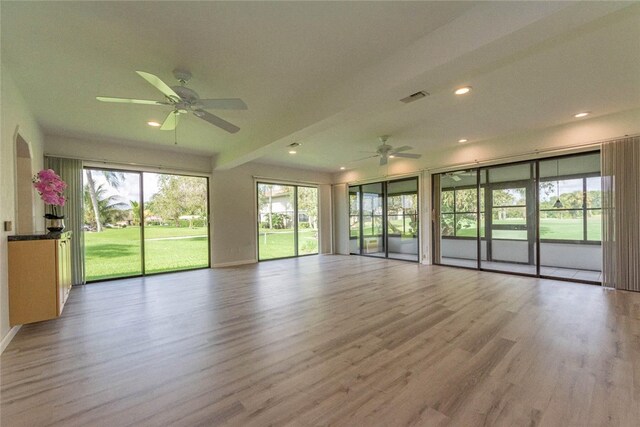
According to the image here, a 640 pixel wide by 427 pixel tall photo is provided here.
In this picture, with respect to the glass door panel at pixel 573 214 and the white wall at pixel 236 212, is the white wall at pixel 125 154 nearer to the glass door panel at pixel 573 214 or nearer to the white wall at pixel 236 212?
the white wall at pixel 236 212

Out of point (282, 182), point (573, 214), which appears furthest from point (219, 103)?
point (573, 214)

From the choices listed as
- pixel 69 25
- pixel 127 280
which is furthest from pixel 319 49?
pixel 127 280

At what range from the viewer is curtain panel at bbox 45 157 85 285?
4609 mm

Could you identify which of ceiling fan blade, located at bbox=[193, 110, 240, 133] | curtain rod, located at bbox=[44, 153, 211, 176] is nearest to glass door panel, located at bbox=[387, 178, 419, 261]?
curtain rod, located at bbox=[44, 153, 211, 176]

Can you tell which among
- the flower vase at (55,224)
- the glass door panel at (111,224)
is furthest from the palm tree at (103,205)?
the flower vase at (55,224)

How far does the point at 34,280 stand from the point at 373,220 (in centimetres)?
714

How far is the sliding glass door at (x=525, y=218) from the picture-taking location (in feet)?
15.7

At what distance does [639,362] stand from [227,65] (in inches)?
173

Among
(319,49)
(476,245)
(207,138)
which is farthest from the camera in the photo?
(476,245)

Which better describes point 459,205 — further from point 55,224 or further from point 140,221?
point 55,224

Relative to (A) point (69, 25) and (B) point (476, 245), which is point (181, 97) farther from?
(B) point (476, 245)

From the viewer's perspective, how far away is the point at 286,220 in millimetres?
7992

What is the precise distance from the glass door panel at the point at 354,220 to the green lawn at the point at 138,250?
174 inches

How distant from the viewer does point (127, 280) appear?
5102mm
